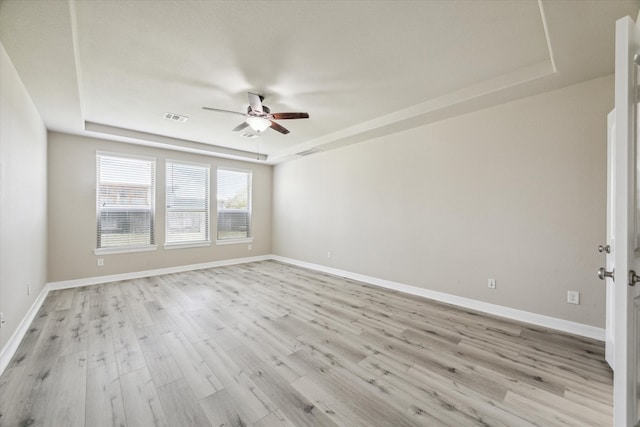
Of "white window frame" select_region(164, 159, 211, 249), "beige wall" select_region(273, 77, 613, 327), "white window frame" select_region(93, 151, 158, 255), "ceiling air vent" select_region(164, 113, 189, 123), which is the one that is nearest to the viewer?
"beige wall" select_region(273, 77, 613, 327)

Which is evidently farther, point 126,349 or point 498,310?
point 498,310

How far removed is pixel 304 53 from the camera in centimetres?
233

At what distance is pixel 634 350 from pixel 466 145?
2.77 meters

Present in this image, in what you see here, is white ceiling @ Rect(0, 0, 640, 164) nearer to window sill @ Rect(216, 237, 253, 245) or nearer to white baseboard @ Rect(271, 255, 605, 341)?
white baseboard @ Rect(271, 255, 605, 341)

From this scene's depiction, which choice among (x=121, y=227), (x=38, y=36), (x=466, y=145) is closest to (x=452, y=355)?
(x=466, y=145)

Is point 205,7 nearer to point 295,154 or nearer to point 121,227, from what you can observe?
point 295,154

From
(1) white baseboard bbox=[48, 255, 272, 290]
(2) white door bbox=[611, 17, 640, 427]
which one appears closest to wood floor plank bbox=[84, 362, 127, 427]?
(2) white door bbox=[611, 17, 640, 427]

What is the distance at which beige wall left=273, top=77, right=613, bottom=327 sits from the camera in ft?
8.45

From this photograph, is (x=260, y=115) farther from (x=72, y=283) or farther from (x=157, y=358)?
(x=72, y=283)

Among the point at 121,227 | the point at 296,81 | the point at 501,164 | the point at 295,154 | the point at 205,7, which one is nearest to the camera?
the point at 205,7

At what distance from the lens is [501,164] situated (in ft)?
10.2

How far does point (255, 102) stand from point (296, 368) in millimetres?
2737

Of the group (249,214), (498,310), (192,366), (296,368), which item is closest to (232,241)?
(249,214)

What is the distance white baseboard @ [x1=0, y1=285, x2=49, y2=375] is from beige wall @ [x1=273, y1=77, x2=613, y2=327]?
4.20 meters
